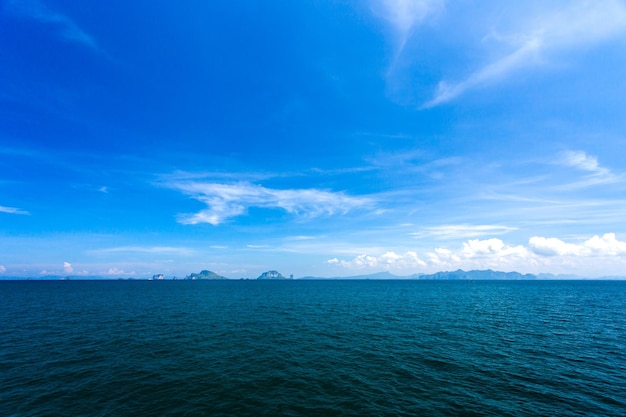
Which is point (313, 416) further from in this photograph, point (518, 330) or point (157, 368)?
point (518, 330)

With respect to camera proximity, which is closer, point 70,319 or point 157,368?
point 157,368

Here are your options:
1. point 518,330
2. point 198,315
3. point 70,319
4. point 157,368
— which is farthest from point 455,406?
point 70,319

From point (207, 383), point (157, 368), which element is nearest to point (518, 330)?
point (207, 383)

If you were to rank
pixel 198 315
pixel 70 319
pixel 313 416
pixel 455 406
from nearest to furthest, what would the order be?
pixel 313 416, pixel 455 406, pixel 70 319, pixel 198 315

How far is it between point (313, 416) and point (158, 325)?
168 ft

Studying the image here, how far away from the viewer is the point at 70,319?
2670 inches

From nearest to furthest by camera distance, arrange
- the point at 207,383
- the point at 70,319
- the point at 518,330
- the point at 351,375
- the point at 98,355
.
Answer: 1. the point at 207,383
2. the point at 351,375
3. the point at 98,355
4. the point at 518,330
5. the point at 70,319

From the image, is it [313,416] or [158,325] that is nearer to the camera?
[313,416]

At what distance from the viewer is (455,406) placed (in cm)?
2617

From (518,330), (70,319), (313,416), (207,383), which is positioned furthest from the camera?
(70,319)

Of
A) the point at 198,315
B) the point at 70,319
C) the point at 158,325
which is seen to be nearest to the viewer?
the point at 158,325

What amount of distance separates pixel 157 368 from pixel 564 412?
149ft

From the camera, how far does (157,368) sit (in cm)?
3478

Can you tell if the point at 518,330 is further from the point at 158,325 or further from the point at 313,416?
the point at 158,325
